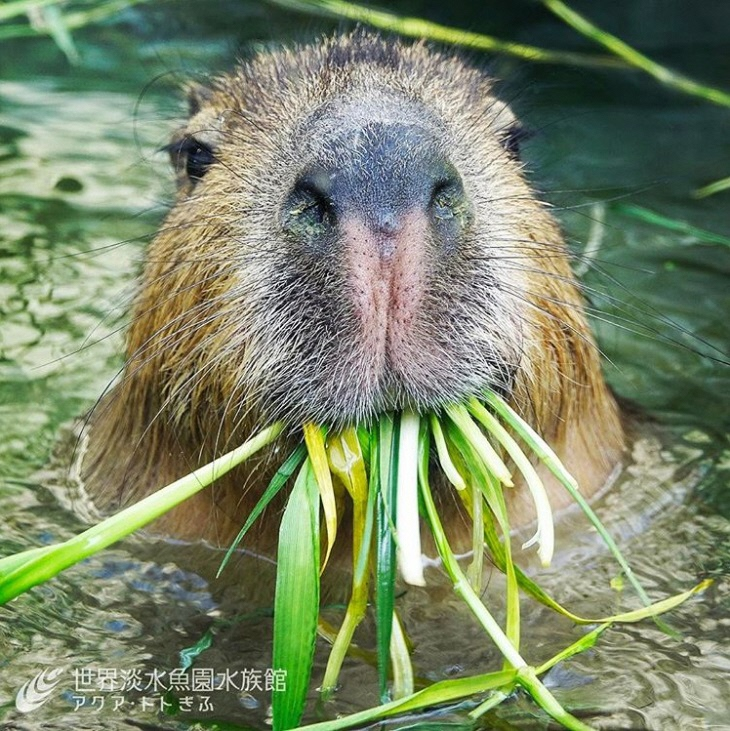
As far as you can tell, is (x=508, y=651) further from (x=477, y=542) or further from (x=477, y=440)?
(x=477, y=440)

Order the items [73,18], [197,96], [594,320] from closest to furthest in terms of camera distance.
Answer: [197,96]
[594,320]
[73,18]

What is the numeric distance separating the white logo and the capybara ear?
2.21 metres

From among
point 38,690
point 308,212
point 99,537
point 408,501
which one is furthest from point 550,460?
point 38,690

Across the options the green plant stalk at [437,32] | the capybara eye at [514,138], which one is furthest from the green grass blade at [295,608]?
the green plant stalk at [437,32]

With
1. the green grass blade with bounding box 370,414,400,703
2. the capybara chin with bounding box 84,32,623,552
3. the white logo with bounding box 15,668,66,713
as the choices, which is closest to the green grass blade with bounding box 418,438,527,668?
the green grass blade with bounding box 370,414,400,703

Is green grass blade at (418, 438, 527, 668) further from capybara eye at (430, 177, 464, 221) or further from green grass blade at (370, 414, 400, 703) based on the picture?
capybara eye at (430, 177, 464, 221)

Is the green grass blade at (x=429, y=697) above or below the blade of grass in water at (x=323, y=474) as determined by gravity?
below

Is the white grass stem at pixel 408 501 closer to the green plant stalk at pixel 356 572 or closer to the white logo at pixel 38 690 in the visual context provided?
the green plant stalk at pixel 356 572

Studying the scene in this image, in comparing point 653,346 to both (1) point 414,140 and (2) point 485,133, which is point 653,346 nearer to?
(2) point 485,133

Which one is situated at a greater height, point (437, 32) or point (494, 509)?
point (437, 32)

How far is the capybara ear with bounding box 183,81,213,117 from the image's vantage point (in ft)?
17.4

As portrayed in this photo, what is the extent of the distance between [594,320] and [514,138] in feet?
6.48

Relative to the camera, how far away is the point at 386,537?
3715mm

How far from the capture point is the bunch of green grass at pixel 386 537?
354 centimetres
